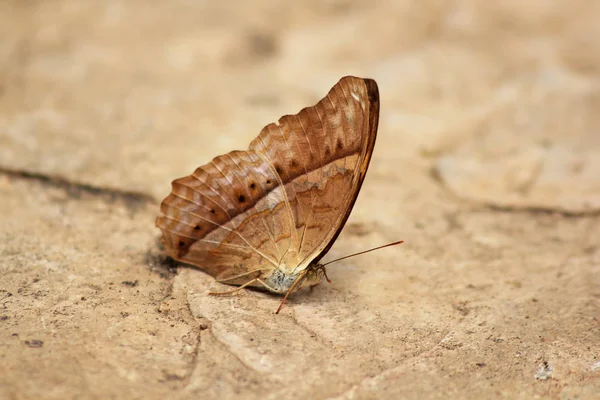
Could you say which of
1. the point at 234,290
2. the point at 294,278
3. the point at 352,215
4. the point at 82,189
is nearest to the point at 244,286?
the point at 234,290

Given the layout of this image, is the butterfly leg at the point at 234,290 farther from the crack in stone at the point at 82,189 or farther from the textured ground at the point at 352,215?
the crack in stone at the point at 82,189

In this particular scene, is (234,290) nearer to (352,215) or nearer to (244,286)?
(244,286)

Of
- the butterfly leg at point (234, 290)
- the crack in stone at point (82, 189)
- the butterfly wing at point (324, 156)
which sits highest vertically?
the butterfly wing at point (324, 156)

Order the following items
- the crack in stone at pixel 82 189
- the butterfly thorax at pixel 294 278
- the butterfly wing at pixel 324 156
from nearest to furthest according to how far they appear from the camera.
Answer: the butterfly wing at pixel 324 156 < the butterfly thorax at pixel 294 278 < the crack in stone at pixel 82 189

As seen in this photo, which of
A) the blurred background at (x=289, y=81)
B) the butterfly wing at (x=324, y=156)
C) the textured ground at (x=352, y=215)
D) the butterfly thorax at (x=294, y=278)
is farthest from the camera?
the blurred background at (x=289, y=81)

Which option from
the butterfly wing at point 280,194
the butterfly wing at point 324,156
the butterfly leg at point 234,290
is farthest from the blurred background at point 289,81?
the butterfly wing at point 324,156

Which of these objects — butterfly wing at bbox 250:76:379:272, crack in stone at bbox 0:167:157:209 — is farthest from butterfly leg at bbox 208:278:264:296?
crack in stone at bbox 0:167:157:209

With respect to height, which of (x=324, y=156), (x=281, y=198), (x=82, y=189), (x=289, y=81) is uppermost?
(x=289, y=81)

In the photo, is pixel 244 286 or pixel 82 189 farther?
pixel 82 189
